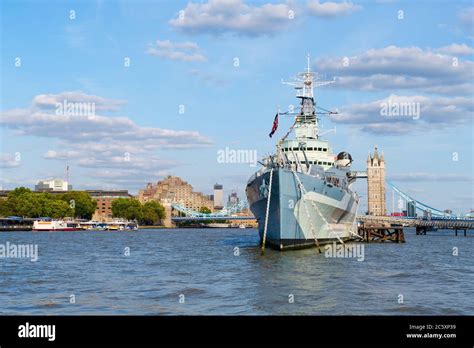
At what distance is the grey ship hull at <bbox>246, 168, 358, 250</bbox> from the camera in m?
43.3

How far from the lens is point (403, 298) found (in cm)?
2462

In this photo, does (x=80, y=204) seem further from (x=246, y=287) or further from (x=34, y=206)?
(x=246, y=287)

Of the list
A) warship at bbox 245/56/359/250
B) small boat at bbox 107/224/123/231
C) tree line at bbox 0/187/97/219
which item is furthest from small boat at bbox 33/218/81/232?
warship at bbox 245/56/359/250

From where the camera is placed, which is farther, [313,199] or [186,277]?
[313,199]

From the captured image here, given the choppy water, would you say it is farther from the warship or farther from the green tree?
the green tree

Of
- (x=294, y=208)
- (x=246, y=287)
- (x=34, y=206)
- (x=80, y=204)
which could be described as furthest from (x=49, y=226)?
(x=246, y=287)

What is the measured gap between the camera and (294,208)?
144 feet

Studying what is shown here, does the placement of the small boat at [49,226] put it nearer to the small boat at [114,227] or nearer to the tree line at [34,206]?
the tree line at [34,206]

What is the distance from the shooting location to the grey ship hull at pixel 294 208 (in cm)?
4331

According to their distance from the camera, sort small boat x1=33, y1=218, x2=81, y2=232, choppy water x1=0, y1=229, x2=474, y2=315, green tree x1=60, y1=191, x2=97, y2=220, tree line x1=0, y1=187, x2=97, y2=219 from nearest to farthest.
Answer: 1. choppy water x1=0, y1=229, x2=474, y2=315
2. small boat x1=33, y1=218, x2=81, y2=232
3. tree line x1=0, y1=187, x2=97, y2=219
4. green tree x1=60, y1=191, x2=97, y2=220

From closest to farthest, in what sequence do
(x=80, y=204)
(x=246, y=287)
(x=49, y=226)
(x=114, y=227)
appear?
(x=246, y=287)
(x=49, y=226)
(x=114, y=227)
(x=80, y=204)
